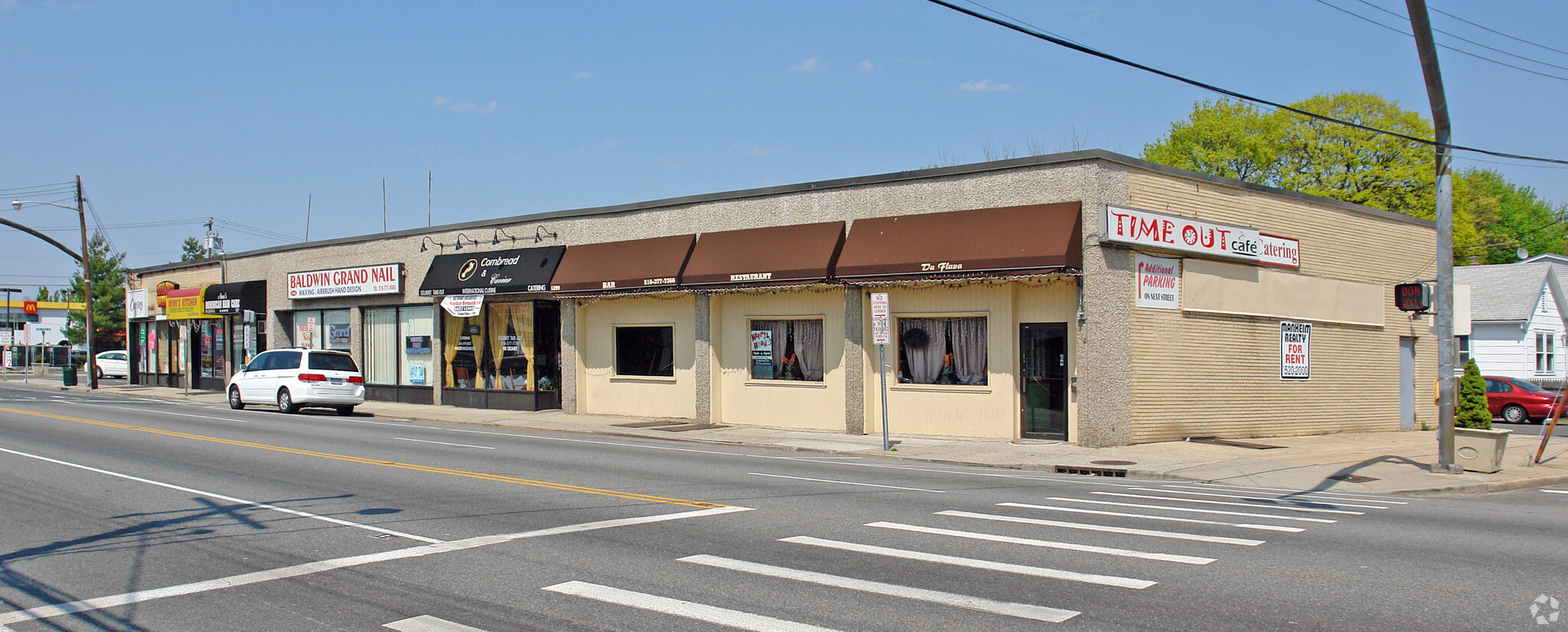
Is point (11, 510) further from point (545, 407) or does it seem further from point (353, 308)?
point (353, 308)

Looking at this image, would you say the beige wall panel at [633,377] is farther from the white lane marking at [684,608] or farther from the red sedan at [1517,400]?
the red sedan at [1517,400]

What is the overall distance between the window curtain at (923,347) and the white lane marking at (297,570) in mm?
10798

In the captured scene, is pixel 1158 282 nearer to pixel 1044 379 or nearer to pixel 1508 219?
pixel 1044 379

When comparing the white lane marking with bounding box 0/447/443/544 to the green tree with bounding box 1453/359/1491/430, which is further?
the green tree with bounding box 1453/359/1491/430

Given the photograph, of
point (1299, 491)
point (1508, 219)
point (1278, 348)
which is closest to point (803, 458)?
point (1299, 491)

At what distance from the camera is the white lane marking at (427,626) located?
5.93 metres

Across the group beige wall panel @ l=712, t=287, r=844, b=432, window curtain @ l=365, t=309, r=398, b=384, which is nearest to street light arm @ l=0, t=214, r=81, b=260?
window curtain @ l=365, t=309, r=398, b=384

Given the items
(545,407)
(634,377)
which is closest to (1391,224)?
(634,377)

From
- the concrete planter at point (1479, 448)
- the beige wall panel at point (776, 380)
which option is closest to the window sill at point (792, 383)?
the beige wall panel at point (776, 380)

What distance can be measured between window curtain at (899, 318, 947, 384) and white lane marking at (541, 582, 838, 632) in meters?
13.7

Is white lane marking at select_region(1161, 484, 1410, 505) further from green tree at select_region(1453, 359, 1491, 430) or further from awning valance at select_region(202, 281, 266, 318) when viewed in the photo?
awning valance at select_region(202, 281, 266, 318)

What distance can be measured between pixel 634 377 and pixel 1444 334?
1646cm

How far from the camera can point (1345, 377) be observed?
2203cm

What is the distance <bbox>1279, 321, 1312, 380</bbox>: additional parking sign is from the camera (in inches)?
812
